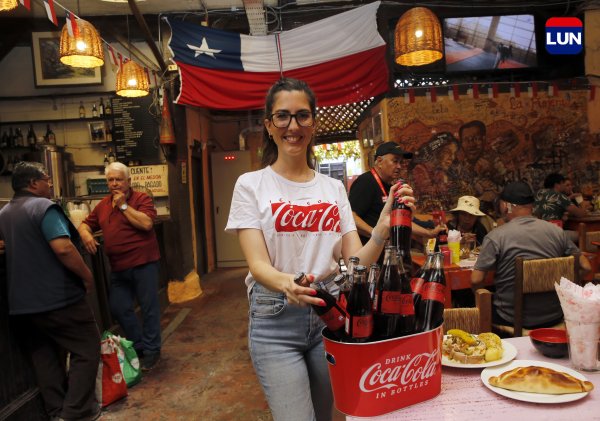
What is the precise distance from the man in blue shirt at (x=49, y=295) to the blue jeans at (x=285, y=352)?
6.11 feet

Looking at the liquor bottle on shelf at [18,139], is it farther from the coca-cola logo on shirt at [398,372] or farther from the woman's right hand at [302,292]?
the coca-cola logo on shirt at [398,372]

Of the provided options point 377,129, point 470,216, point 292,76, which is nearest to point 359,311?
point 470,216

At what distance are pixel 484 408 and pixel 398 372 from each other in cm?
25

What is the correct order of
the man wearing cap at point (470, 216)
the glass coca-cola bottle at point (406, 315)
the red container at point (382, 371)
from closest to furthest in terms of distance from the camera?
1. the red container at point (382, 371)
2. the glass coca-cola bottle at point (406, 315)
3. the man wearing cap at point (470, 216)

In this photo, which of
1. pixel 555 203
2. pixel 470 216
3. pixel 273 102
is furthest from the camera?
pixel 555 203

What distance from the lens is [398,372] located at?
1.16m

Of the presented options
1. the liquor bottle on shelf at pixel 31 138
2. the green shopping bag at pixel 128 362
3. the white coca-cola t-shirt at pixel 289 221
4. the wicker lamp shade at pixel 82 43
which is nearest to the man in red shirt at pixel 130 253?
the green shopping bag at pixel 128 362

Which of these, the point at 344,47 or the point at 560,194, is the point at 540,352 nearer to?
the point at 344,47

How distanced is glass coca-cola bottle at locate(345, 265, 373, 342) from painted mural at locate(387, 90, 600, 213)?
16.2 ft

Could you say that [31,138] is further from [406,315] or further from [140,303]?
[406,315]

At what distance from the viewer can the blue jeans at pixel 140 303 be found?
A: 3955 millimetres

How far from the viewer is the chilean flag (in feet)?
15.6

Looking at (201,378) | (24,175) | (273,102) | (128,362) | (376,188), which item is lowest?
(201,378)

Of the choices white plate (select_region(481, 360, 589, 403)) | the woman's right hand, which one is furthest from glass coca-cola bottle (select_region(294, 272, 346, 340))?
white plate (select_region(481, 360, 589, 403))
